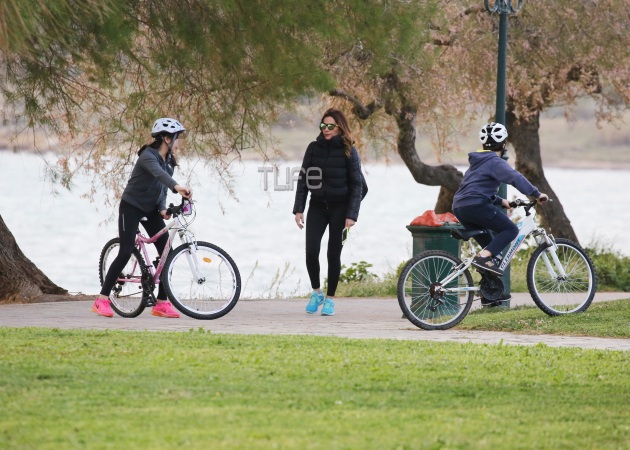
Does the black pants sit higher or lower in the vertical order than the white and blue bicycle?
higher

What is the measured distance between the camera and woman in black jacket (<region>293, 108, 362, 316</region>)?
11.0m

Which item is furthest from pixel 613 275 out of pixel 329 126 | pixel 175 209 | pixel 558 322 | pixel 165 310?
pixel 175 209

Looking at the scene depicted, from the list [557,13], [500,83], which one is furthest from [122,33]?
[557,13]

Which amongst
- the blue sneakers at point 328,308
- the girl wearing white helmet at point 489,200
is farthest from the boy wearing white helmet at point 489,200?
the blue sneakers at point 328,308

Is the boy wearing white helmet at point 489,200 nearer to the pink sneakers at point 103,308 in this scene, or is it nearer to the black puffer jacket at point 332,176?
the black puffer jacket at point 332,176

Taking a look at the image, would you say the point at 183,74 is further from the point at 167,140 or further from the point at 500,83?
the point at 500,83

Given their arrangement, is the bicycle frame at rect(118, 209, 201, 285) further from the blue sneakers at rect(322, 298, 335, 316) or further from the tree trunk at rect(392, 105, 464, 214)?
the tree trunk at rect(392, 105, 464, 214)

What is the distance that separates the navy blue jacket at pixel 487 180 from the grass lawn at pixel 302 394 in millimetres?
1956

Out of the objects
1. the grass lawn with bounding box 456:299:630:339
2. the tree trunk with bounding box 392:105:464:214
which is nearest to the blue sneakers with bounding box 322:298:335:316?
the grass lawn with bounding box 456:299:630:339

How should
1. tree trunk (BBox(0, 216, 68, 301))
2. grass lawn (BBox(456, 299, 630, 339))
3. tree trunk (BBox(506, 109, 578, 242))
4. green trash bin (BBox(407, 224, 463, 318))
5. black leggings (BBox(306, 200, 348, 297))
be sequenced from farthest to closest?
tree trunk (BBox(506, 109, 578, 242)) → tree trunk (BBox(0, 216, 68, 301)) → green trash bin (BBox(407, 224, 463, 318)) → black leggings (BBox(306, 200, 348, 297)) → grass lawn (BBox(456, 299, 630, 339))

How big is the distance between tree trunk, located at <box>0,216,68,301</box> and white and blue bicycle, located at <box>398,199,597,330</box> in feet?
16.5

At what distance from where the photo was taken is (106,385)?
656 cm

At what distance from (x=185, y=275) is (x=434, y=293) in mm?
2176

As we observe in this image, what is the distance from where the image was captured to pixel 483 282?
409 inches
